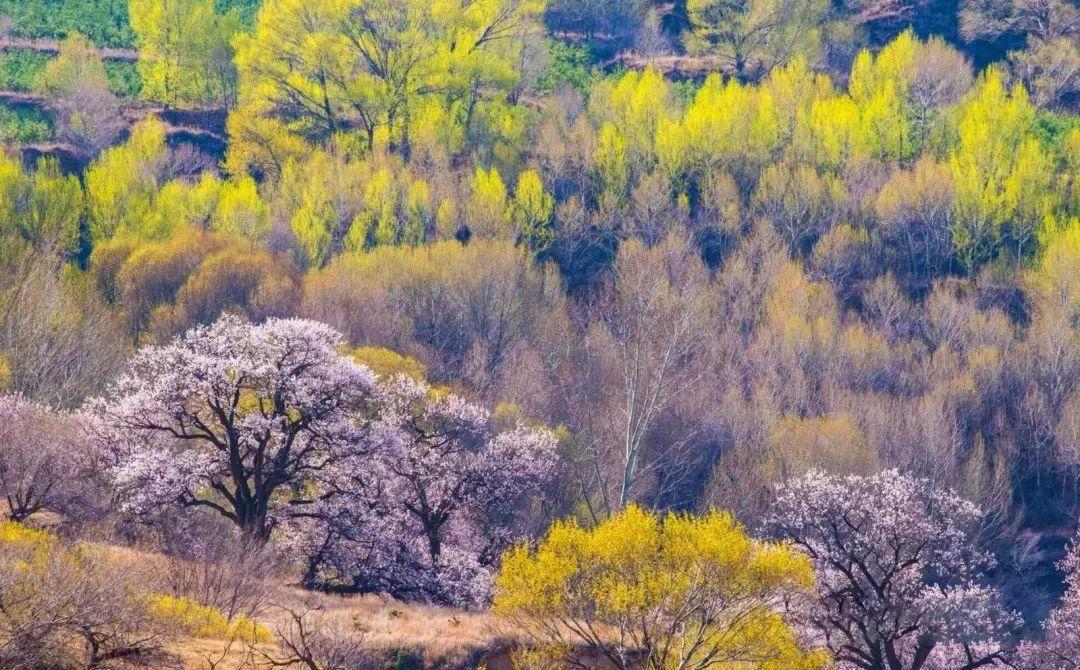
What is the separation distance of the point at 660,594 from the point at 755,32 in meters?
69.2

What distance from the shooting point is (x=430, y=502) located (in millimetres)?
37906

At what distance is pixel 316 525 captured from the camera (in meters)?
35.5

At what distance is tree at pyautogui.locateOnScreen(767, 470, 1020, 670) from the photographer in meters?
28.3

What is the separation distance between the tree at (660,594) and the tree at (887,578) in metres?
3.11

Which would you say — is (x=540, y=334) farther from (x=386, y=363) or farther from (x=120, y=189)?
(x=120, y=189)

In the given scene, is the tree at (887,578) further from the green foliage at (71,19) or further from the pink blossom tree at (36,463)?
the green foliage at (71,19)

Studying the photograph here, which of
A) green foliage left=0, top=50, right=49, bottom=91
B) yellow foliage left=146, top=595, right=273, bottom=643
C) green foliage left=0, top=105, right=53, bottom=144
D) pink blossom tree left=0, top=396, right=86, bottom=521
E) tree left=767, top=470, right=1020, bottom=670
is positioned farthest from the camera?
green foliage left=0, top=50, right=49, bottom=91

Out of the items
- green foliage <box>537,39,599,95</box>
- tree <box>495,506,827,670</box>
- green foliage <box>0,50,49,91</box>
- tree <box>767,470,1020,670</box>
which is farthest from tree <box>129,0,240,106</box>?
tree <box>495,506,827,670</box>

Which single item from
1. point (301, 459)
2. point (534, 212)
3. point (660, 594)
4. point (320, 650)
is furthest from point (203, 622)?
point (534, 212)

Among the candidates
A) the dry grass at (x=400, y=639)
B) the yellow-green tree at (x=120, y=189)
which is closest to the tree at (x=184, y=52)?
the yellow-green tree at (x=120, y=189)

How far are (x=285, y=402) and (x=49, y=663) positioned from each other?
13.4 m

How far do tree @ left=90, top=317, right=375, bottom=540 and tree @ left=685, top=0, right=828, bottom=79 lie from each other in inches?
2312

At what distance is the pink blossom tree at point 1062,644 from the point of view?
31884 mm

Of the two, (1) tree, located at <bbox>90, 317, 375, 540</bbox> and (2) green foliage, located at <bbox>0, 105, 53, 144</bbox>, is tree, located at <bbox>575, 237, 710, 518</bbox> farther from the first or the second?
(2) green foliage, located at <bbox>0, 105, 53, 144</bbox>
